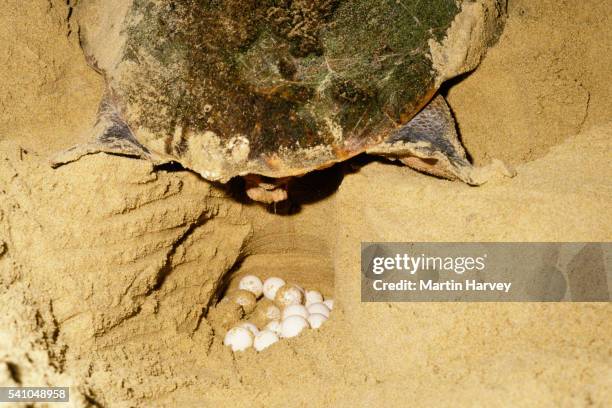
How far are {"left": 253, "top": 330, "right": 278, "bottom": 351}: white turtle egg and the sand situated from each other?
0.28ft

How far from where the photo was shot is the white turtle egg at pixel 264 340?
2.03 meters

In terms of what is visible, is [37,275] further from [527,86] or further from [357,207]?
[527,86]

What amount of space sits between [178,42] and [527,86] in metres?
1.43

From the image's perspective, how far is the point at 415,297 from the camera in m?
1.62

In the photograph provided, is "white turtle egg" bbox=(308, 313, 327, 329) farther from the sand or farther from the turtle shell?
the turtle shell

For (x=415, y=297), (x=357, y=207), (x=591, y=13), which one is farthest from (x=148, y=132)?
(x=591, y=13)

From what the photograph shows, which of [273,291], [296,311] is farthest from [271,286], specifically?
[296,311]

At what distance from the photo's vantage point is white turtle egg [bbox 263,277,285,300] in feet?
7.91

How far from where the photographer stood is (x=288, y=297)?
7.57ft

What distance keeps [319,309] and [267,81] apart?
3.54ft

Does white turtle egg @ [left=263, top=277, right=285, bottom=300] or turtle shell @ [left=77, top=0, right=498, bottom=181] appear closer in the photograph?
turtle shell @ [left=77, top=0, right=498, bottom=181]

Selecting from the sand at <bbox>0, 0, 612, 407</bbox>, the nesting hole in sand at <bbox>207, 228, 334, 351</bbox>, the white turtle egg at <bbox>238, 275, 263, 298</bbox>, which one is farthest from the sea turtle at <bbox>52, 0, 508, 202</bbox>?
the white turtle egg at <bbox>238, 275, 263, 298</bbox>

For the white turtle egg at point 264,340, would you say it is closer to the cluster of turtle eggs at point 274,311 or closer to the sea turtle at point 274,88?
the cluster of turtle eggs at point 274,311

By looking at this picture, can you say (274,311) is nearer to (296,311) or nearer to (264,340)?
(296,311)
